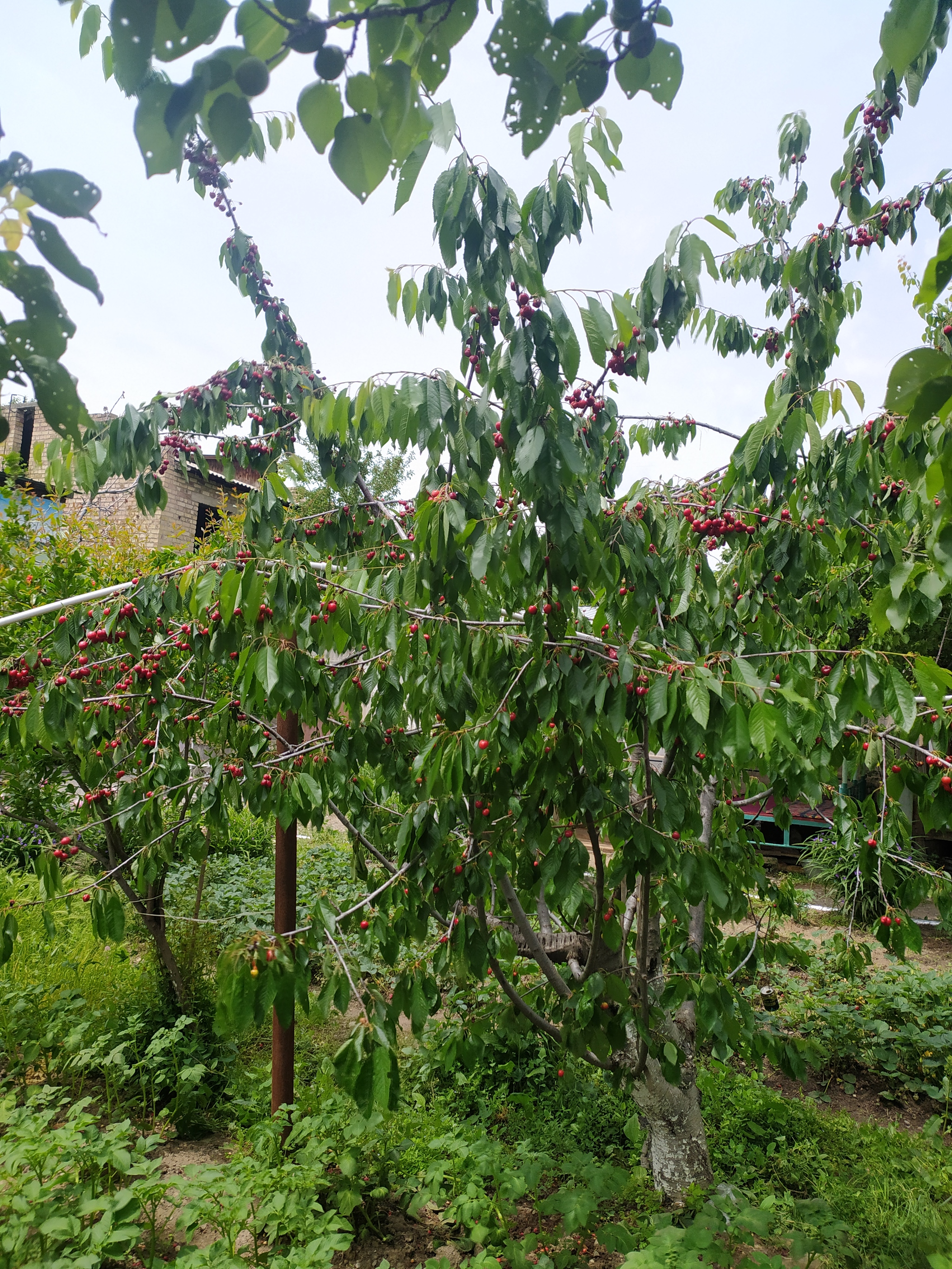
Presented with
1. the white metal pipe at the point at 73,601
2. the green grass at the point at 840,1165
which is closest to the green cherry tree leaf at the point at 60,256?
the white metal pipe at the point at 73,601

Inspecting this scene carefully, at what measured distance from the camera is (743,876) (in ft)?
9.20

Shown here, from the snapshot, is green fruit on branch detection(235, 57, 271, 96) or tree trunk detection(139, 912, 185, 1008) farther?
tree trunk detection(139, 912, 185, 1008)

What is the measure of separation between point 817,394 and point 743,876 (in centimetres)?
183

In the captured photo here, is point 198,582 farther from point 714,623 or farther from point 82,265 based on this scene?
point 714,623

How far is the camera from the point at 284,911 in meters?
2.78

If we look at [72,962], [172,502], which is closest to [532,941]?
[72,962]

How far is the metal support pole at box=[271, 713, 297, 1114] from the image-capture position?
2.65m

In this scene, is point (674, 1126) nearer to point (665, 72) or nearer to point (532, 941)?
point (532, 941)

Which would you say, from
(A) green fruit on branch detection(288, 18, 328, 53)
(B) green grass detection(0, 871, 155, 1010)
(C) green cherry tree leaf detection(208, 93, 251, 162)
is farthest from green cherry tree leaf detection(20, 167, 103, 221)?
(B) green grass detection(0, 871, 155, 1010)

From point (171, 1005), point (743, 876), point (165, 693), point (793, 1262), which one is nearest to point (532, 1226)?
point (793, 1262)

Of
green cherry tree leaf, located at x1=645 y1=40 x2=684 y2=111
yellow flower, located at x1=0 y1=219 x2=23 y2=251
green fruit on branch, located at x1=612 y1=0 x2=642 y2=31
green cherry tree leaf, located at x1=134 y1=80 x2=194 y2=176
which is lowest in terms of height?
yellow flower, located at x1=0 y1=219 x2=23 y2=251

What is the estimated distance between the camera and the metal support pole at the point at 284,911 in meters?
2.65

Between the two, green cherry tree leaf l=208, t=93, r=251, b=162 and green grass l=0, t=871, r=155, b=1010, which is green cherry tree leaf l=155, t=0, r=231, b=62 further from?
green grass l=0, t=871, r=155, b=1010

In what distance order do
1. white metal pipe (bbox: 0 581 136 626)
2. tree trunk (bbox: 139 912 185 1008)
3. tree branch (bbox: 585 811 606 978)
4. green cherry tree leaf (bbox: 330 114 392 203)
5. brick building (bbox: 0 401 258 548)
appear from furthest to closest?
brick building (bbox: 0 401 258 548), tree trunk (bbox: 139 912 185 1008), white metal pipe (bbox: 0 581 136 626), tree branch (bbox: 585 811 606 978), green cherry tree leaf (bbox: 330 114 392 203)
